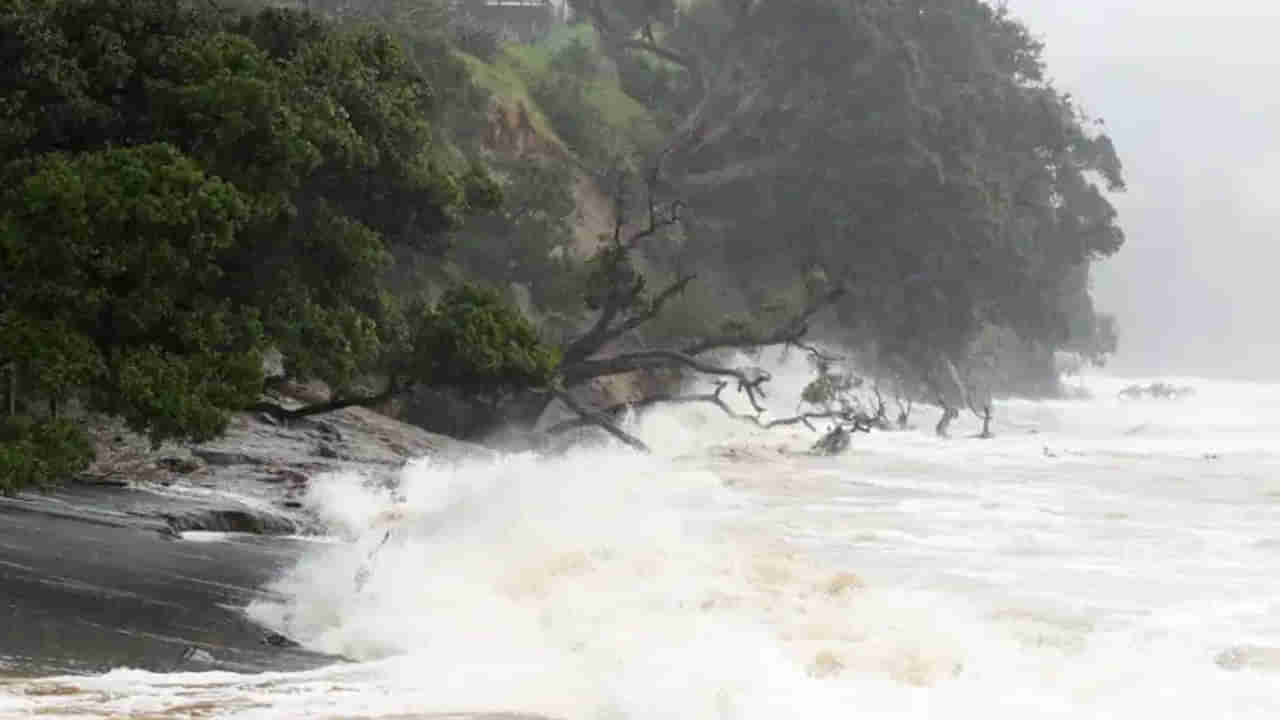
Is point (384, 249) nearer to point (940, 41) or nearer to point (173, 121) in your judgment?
point (173, 121)

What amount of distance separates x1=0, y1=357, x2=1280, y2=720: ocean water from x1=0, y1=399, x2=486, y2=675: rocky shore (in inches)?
20.3

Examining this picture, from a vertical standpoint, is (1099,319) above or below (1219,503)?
above

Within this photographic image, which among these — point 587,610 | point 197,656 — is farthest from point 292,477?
point 197,656

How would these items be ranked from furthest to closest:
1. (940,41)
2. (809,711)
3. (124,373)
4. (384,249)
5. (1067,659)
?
1. (940,41)
2. (384,249)
3. (124,373)
4. (1067,659)
5. (809,711)

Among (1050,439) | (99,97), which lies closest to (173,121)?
(99,97)

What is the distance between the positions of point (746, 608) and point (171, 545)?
6237mm

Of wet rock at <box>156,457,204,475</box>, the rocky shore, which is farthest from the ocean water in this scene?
wet rock at <box>156,457,204,475</box>

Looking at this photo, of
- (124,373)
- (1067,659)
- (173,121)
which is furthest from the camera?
(173,121)

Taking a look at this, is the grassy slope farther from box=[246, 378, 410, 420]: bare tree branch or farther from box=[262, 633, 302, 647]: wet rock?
box=[262, 633, 302, 647]: wet rock

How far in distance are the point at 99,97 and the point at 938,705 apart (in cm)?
1015

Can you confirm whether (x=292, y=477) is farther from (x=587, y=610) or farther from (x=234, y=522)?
(x=587, y=610)

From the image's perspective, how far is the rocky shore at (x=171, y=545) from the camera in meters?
11.2

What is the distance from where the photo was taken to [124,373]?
14.2 m

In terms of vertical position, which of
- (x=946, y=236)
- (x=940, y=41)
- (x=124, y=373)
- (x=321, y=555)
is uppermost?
(x=940, y=41)
